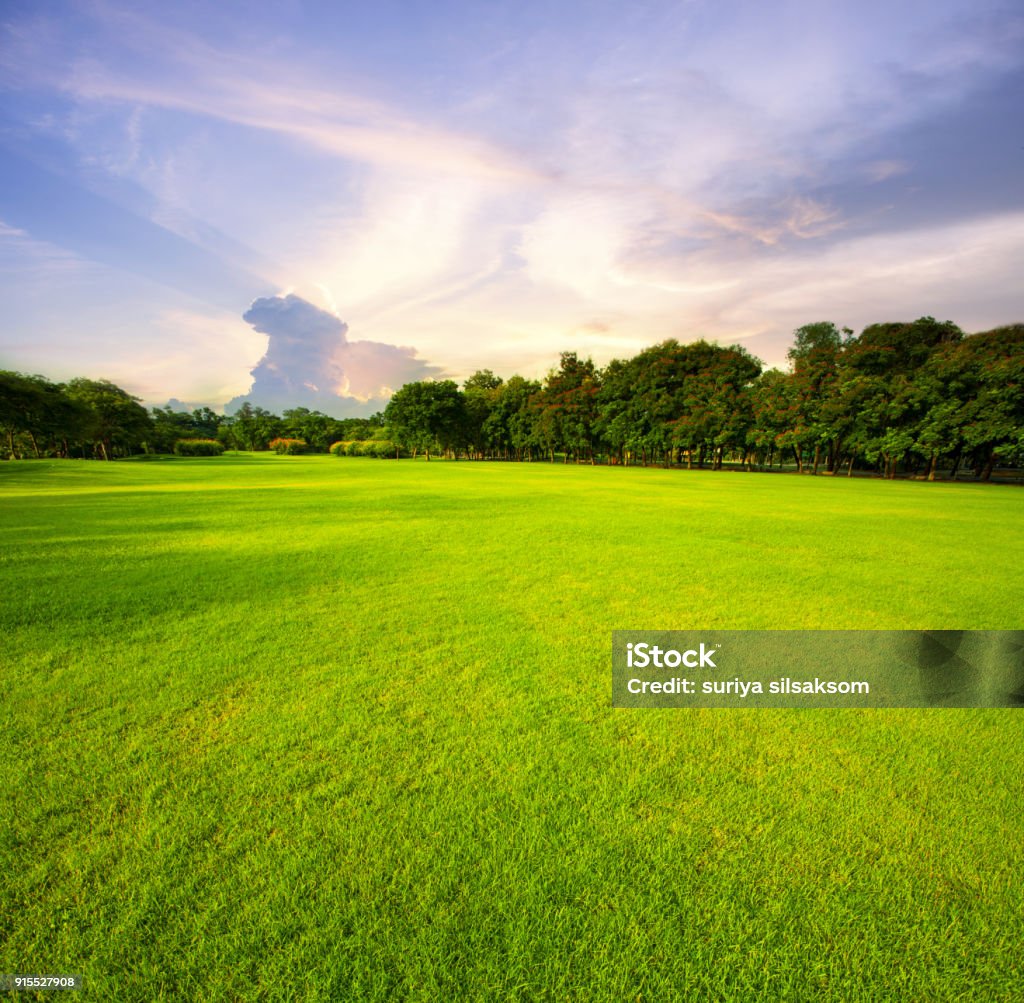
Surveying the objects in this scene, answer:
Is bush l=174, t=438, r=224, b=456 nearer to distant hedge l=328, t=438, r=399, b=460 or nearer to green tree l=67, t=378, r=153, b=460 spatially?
green tree l=67, t=378, r=153, b=460

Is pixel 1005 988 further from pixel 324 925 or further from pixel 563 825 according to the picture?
pixel 324 925

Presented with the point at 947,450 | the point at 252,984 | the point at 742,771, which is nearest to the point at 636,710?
the point at 742,771

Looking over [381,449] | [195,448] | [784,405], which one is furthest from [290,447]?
[784,405]

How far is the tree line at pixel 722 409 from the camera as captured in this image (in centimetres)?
3334

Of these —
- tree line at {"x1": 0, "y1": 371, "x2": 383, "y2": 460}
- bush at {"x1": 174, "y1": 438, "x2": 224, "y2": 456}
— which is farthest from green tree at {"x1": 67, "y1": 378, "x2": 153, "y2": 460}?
bush at {"x1": 174, "y1": 438, "x2": 224, "y2": 456}

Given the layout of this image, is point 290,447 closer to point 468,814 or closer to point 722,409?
point 722,409

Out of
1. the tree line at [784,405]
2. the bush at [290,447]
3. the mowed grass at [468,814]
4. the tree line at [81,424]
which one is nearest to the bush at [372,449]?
the tree line at [784,405]

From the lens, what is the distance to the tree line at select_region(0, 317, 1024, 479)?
33344 mm

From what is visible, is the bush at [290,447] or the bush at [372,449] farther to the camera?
the bush at [290,447]

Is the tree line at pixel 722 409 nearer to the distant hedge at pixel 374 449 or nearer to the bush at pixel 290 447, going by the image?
the distant hedge at pixel 374 449

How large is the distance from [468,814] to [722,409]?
50.1 m

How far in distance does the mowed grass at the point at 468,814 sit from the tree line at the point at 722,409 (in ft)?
125

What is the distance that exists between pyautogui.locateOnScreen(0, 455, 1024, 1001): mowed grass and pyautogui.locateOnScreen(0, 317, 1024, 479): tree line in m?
38.1

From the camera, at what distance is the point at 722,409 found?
46375mm
